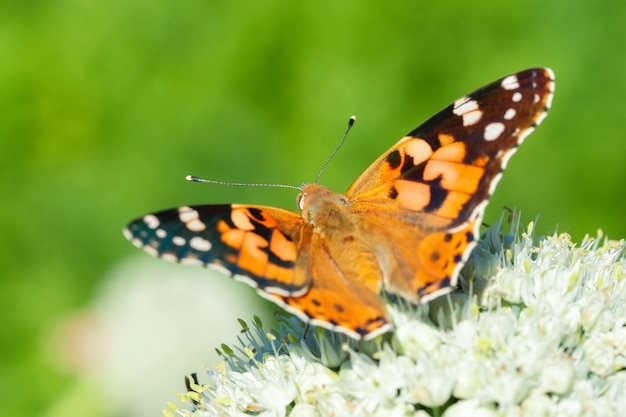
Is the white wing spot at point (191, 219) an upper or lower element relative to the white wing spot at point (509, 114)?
lower

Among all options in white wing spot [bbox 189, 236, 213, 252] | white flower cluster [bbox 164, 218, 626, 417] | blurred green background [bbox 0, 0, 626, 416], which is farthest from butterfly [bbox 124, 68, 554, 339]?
blurred green background [bbox 0, 0, 626, 416]

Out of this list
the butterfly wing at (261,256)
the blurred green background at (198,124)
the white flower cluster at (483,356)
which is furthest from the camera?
the blurred green background at (198,124)

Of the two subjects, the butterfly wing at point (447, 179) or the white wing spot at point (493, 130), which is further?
the white wing spot at point (493, 130)

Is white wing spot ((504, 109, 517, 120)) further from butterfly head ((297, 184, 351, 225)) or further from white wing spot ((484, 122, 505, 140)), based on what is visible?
butterfly head ((297, 184, 351, 225))

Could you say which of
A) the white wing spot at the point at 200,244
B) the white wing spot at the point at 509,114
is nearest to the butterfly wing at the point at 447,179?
the white wing spot at the point at 509,114

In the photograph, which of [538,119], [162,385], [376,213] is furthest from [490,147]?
[162,385]

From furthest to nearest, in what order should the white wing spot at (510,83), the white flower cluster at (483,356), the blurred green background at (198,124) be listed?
the blurred green background at (198,124)
the white wing spot at (510,83)
the white flower cluster at (483,356)

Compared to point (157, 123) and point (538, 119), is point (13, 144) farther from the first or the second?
point (538, 119)

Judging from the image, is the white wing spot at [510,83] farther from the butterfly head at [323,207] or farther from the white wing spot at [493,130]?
the butterfly head at [323,207]

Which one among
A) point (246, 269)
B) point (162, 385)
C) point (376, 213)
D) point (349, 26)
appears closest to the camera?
point (246, 269)
